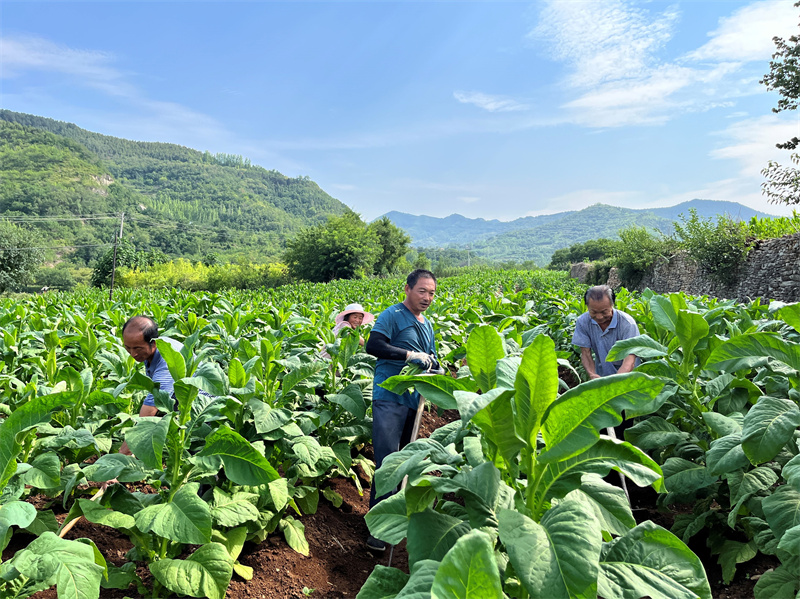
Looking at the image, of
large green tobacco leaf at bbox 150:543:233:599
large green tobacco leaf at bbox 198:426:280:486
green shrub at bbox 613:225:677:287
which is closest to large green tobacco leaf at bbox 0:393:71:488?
large green tobacco leaf at bbox 198:426:280:486

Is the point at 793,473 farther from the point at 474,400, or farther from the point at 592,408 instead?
the point at 474,400

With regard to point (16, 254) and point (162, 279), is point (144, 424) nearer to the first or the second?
point (162, 279)

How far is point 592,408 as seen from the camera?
4.61 ft

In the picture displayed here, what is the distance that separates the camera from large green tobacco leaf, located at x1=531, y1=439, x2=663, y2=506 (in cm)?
149

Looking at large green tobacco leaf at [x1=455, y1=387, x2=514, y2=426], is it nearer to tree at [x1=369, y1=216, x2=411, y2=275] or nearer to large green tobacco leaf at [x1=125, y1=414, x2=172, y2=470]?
large green tobacco leaf at [x1=125, y1=414, x2=172, y2=470]

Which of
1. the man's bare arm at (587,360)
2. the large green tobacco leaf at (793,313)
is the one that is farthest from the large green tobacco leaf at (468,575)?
the man's bare arm at (587,360)

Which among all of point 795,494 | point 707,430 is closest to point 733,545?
point 707,430

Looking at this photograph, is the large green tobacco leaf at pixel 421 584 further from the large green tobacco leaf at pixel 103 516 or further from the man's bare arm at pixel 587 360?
the man's bare arm at pixel 587 360

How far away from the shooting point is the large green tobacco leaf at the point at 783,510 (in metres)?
1.86

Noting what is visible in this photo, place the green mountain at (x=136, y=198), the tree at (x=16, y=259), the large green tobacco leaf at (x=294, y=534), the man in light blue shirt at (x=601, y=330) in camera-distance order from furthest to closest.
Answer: the green mountain at (x=136, y=198)
the tree at (x=16, y=259)
the man in light blue shirt at (x=601, y=330)
the large green tobacco leaf at (x=294, y=534)

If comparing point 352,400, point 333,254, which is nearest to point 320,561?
point 352,400

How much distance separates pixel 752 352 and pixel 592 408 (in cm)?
136

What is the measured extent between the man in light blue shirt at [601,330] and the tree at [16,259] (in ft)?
230

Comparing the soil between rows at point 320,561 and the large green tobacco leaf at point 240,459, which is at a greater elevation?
the large green tobacco leaf at point 240,459
